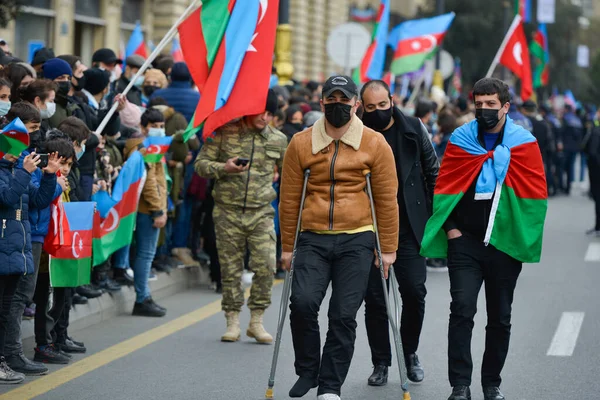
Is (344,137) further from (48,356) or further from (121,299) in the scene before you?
(121,299)

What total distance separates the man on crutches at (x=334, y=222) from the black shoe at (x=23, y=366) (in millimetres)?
1879

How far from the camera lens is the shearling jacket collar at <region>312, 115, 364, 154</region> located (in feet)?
23.8

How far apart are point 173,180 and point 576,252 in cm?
654

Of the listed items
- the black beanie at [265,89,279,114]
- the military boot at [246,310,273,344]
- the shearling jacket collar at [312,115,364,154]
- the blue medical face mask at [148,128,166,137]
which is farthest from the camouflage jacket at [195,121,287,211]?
the shearling jacket collar at [312,115,364,154]

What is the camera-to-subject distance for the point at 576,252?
1692 centimetres

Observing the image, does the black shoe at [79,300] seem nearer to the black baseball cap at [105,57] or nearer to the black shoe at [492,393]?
the black baseball cap at [105,57]

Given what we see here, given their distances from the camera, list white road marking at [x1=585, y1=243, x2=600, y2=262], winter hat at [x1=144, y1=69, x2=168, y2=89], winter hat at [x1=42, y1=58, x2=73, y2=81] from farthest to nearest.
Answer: white road marking at [x1=585, y1=243, x2=600, y2=262]
winter hat at [x1=144, y1=69, x2=168, y2=89]
winter hat at [x1=42, y1=58, x2=73, y2=81]

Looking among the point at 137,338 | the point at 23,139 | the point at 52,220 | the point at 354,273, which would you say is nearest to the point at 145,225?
the point at 137,338

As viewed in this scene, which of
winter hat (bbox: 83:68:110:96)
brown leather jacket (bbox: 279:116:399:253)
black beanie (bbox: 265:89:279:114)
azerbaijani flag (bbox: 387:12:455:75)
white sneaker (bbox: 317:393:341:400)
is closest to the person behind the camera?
white sneaker (bbox: 317:393:341:400)

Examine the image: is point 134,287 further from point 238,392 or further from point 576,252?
point 576,252

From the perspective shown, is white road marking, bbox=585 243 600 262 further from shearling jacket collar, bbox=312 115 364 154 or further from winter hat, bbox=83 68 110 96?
shearling jacket collar, bbox=312 115 364 154

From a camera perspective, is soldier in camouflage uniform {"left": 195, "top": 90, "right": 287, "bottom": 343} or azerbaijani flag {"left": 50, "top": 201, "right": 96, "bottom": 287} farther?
soldier in camouflage uniform {"left": 195, "top": 90, "right": 287, "bottom": 343}

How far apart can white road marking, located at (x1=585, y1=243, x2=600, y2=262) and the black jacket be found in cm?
825

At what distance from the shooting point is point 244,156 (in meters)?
9.65
